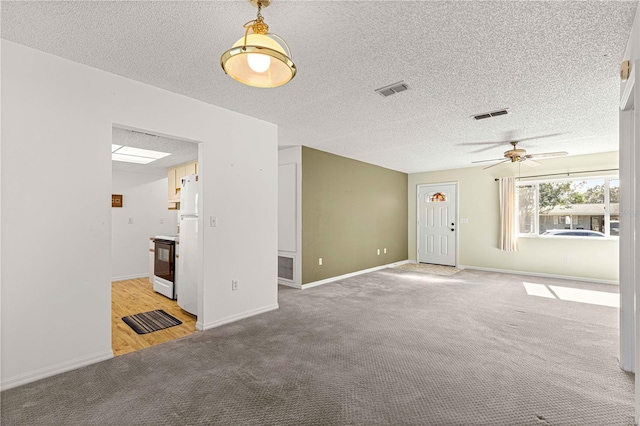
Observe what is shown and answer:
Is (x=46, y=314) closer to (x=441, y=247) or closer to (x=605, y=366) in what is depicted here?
(x=605, y=366)

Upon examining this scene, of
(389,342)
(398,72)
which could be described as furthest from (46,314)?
(398,72)

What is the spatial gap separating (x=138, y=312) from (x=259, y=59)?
3615 mm

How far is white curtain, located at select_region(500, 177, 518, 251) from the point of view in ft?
20.7

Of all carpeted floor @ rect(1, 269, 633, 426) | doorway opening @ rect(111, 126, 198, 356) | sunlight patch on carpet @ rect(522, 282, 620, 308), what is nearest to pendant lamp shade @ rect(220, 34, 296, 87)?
carpeted floor @ rect(1, 269, 633, 426)

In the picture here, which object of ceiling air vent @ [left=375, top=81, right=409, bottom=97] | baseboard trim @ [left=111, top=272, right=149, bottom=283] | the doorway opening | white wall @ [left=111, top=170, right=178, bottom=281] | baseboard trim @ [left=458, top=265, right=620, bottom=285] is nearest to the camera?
ceiling air vent @ [left=375, top=81, right=409, bottom=97]

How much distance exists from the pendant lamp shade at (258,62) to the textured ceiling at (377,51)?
0.39 meters

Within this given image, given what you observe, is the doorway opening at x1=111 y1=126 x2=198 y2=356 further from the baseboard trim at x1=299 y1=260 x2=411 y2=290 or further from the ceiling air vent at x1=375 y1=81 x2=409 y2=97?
the ceiling air vent at x1=375 y1=81 x2=409 y2=97

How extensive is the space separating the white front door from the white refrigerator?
234 inches

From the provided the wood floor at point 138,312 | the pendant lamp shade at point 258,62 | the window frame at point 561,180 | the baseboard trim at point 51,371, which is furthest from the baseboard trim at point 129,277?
the window frame at point 561,180

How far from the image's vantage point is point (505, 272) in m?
6.46

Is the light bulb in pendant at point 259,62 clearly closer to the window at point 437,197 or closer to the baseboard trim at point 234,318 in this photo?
the baseboard trim at point 234,318

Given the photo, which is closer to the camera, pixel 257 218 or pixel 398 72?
pixel 398 72

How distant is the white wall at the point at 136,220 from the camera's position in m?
5.91

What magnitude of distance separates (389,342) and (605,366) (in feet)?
5.64
